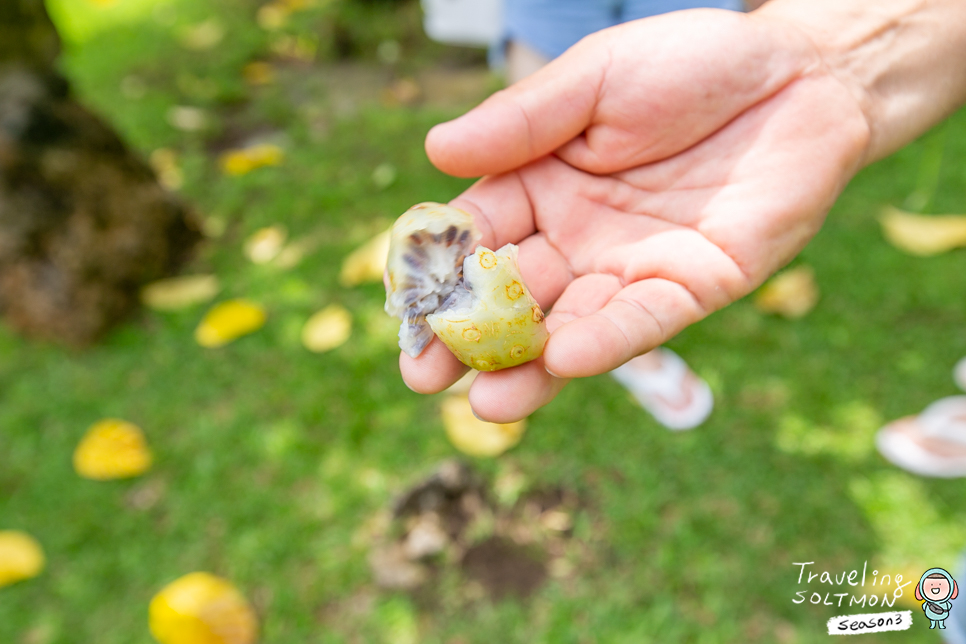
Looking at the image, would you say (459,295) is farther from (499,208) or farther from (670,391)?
(670,391)

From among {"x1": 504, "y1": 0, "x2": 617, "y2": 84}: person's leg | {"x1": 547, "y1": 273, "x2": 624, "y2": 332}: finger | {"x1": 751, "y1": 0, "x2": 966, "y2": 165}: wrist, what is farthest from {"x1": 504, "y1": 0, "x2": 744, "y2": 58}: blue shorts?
{"x1": 547, "y1": 273, "x2": 624, "y2": 332}: finger

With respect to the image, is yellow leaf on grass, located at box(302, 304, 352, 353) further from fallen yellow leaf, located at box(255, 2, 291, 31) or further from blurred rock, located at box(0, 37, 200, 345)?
fallen yellow leaf, located at box(255, 2, 291, 31)

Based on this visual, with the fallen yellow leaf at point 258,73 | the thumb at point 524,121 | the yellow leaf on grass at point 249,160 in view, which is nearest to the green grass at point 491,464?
the yellow leaf on grass at point 249,160

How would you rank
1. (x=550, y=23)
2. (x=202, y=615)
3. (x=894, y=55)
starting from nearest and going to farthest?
(x=894, y=55) → (x=202, y=615) → (x=550, y=23)

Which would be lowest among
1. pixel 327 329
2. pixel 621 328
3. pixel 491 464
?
pixel 491 464

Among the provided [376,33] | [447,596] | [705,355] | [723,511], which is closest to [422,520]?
[447,596]

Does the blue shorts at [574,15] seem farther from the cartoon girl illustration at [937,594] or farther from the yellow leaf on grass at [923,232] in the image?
the cartoon girl illustration at [937,594]

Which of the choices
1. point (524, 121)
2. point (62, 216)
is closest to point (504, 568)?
point (524, 121)
